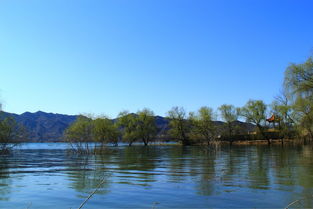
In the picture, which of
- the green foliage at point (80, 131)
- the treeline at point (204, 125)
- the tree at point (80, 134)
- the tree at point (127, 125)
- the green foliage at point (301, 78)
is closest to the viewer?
the green foliage at point (301, 78)

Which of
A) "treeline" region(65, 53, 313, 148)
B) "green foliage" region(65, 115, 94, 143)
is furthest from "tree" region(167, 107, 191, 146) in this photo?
"green foliage" region(65, 115, 94, 143)

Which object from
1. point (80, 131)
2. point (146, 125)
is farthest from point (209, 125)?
point (80, 131)

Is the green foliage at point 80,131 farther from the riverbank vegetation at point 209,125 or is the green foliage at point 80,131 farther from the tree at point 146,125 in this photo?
the tree at point 146,125

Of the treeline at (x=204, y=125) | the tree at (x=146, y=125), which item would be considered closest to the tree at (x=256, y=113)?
the treeline at (x=204, y=125)

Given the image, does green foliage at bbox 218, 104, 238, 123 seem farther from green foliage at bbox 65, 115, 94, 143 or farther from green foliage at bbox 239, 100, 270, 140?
green foliage at bbox 65, 115, 94, 143

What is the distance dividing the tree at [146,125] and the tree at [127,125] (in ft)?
4.41

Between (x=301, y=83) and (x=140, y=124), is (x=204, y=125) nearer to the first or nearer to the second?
(x=140, y=124)

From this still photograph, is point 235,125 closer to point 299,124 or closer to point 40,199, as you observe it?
point 299,124

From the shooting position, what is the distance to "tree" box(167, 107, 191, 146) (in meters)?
91.6

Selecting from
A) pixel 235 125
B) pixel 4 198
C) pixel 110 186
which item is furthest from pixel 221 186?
pixel 235 125

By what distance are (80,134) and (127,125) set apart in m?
52.3

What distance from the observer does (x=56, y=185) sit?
16.1 meters

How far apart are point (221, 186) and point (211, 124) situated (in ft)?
244

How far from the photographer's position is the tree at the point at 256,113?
87375mm
